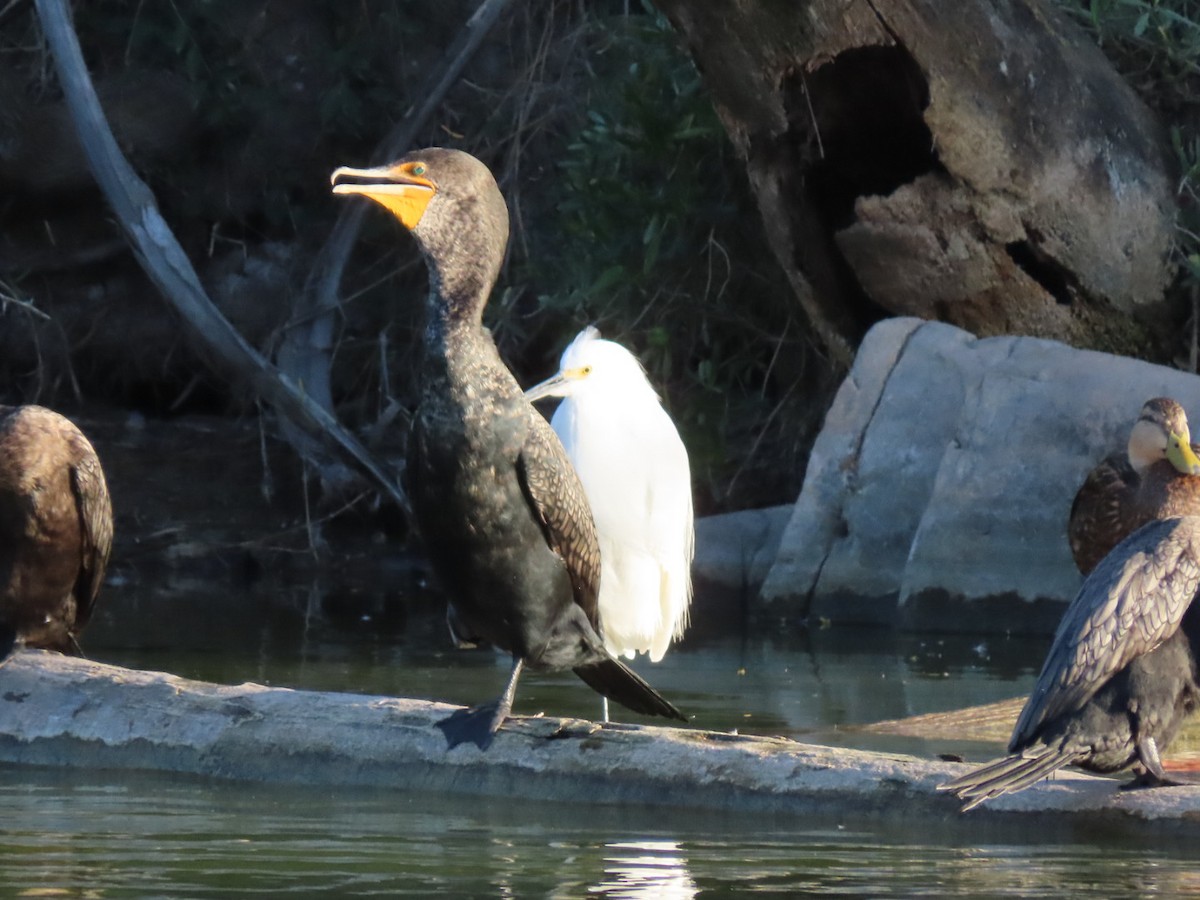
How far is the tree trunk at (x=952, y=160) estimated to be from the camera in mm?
8555

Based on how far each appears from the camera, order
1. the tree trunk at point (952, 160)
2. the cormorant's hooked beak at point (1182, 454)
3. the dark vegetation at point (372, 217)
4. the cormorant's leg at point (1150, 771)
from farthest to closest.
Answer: the dark vegetation at point (372, 217) < the tree trunk at point (952, 160) < the cormorant's hooked beak at point (1182, 454) < the cormorant's leg at point (1150, 771)

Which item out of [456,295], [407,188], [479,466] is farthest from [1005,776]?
[407,188]

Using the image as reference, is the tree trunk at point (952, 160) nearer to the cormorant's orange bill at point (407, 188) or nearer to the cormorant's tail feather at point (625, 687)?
the cormorant's orange bill at point (407, 188)

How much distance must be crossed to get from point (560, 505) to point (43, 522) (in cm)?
166

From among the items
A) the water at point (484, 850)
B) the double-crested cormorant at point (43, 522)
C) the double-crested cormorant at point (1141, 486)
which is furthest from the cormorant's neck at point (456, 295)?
the double-crested cormorant at point (1141, 486)

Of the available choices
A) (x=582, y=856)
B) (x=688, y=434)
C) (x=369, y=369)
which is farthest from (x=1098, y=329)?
(x=582, y=856)

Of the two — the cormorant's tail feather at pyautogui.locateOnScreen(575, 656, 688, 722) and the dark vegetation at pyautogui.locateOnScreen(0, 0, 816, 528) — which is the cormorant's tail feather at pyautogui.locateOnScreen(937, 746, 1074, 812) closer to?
the cormorant's tail feather at pyautogui.locateOnScreen(575, 656, 688, 722)

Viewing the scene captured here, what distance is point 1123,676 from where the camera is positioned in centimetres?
433

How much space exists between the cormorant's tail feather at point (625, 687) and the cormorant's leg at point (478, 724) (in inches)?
12.8

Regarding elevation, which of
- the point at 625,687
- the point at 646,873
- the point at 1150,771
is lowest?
the point at 646,873

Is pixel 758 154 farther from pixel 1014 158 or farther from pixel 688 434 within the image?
pixel 688 434

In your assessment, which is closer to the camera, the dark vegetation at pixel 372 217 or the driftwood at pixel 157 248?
the driftwood at pixel 157 248

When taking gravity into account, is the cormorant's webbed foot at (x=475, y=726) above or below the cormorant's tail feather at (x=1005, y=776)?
above

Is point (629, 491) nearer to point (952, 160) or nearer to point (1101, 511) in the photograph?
point (1101, 511)
